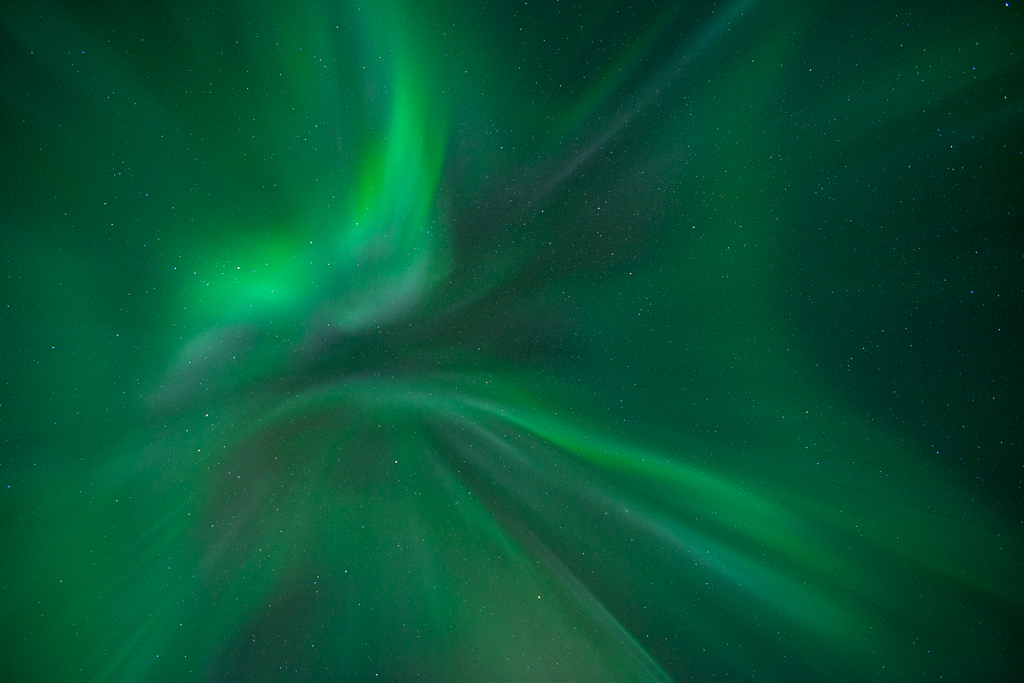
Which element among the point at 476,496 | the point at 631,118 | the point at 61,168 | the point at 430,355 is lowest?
the point at 476,496

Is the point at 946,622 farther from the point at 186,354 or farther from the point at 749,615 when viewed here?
the point at 186,354

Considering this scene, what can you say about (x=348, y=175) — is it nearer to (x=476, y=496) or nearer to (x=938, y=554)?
(x=476, y=496)

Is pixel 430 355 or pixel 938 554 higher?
pixel 430 355

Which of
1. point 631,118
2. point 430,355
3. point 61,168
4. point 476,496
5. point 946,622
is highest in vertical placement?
point 61,168

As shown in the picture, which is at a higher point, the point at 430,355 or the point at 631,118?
the point at 631,118

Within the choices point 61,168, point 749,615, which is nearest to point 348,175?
point 61,168

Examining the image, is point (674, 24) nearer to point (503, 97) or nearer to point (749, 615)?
point (503, 97)

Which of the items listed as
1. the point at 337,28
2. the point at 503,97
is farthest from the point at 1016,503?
the point at 337,28

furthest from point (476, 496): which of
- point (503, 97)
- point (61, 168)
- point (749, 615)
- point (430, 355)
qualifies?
point (61, 168)
